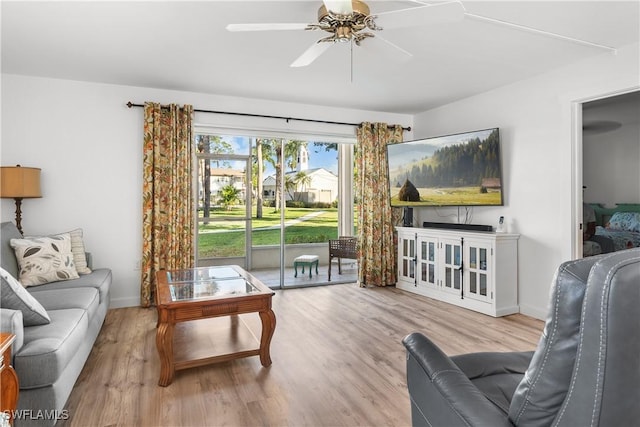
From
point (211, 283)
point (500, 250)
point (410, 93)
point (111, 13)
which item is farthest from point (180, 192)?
point (500, 250)

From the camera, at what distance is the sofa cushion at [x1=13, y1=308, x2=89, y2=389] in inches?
72.5

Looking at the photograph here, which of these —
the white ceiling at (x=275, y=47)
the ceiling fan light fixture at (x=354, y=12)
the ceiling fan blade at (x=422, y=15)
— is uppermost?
the white ceiling at (x=275, y=47)

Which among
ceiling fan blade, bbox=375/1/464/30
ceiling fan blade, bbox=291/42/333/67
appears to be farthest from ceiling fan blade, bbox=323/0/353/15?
ceiling fan blade, bbox=291/42/333/67

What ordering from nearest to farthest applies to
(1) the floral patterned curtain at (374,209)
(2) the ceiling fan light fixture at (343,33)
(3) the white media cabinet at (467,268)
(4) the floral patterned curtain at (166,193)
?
(2) the ceiling fan light fixture at (343,33) < (3) the white media cabinet at (467,268) < (4) the floral patterned curtain at (166,193) < (1) the floral patterned curtain at (374,209)

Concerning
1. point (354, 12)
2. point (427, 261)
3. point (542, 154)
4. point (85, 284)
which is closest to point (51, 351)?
point (85, 284)

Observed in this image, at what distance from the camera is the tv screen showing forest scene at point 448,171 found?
424 cm

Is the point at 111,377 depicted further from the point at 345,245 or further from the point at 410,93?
the point at 410,93

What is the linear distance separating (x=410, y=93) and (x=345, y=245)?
2.37m

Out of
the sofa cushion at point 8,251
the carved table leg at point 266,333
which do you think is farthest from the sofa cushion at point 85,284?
the carved table leg at point 266,333

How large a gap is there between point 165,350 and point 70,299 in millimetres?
869

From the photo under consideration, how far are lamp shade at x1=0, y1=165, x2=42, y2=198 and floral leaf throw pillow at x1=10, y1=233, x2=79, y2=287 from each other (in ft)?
1.70

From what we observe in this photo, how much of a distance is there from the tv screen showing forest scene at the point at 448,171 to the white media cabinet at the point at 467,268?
1.39 ft

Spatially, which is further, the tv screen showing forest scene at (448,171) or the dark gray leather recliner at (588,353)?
the tv screen showing forest scene at (448,171)

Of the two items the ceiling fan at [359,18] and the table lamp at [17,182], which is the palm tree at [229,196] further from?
the ceiling fan at [359,18]
